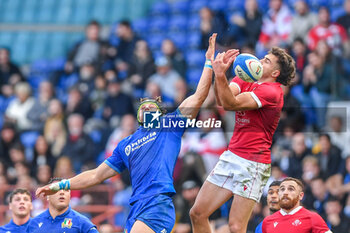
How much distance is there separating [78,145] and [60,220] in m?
6.35

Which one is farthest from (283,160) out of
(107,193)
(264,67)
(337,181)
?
(264,67)

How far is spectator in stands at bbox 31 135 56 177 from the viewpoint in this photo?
15523 millimetres

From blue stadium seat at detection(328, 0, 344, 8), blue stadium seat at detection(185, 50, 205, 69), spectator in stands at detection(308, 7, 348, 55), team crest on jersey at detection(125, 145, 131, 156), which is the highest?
blue stadium seat at detection(328, 0, 344, 8)

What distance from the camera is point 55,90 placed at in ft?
59.0

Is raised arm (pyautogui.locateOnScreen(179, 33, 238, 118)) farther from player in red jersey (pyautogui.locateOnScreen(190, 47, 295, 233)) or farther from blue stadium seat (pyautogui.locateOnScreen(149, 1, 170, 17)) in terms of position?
blue stadium seat (pyautogui.locateOnScreen(149, 1, 170, 17))

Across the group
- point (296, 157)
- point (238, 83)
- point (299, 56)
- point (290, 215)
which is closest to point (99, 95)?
point (299, 56)

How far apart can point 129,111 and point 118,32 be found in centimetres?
263

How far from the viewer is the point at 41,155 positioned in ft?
51.5

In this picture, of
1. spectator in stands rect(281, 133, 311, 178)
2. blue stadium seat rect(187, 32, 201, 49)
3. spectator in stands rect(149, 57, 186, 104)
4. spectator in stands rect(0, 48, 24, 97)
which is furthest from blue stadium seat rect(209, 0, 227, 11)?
spectator in stands rect(281, 133, 311, 178)

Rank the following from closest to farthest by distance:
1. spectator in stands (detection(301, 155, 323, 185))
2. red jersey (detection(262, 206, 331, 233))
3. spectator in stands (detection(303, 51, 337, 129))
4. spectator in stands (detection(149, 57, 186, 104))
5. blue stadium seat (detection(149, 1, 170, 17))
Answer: red jersey (detection(262, 206, 331, 233)) → spectator in stands (detection(301, 155, 323, 185)) → spectator in stands (detection(303, 51, 337, 129)) → spectator in stands (detection(149, 57, 186, 104)) → blue stadium seat (detection(149, 1, 170, 17))

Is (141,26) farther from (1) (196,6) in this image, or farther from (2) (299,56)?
(2) (299,56)

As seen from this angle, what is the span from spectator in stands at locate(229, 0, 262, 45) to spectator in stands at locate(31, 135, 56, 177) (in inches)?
183

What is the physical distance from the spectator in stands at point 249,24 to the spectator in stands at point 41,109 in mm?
4700

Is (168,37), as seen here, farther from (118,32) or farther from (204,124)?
(204,124)
